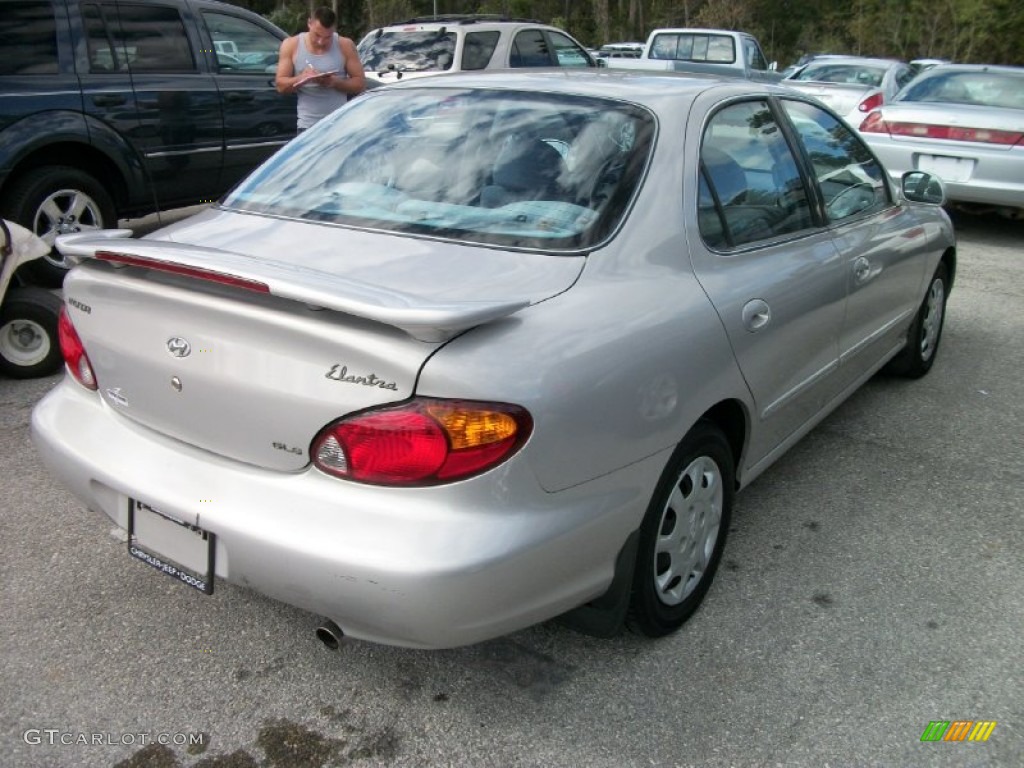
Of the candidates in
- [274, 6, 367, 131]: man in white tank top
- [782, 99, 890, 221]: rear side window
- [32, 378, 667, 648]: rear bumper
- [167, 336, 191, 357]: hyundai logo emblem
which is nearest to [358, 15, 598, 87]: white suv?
[274, 6, 367, 131]: man in white tank top

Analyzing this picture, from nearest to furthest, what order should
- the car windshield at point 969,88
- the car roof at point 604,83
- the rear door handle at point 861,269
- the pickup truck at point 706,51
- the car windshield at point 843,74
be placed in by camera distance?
1. the car roof at point 604,83
2. the rear door handle at point 861,269
3. the car windshield at point 969,88
4. the car windshield at point 843,74
5. the pickup truck at point 706,51

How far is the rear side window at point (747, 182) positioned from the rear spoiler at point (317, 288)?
37.5 inches

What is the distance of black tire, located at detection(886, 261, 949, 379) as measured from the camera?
15.6 ft

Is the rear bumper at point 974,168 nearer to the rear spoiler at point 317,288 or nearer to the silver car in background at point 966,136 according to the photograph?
the silver car in background at point 966,136

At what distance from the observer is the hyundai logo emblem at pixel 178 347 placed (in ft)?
7.33

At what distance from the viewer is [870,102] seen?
412 inches

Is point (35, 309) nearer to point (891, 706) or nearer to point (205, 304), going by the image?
point (205, 304)

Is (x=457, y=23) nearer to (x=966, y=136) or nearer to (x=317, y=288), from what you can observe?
(x=966, y=136)

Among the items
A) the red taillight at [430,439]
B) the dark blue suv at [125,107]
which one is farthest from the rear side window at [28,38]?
the red taillight at [430,439]

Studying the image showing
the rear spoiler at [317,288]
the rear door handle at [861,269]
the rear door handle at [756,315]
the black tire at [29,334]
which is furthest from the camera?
the black tire at [29,334]

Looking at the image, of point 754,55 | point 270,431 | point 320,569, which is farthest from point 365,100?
point 754,55

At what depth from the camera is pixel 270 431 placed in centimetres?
213

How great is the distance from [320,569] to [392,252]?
0.89m

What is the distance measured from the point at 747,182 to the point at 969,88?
7.33 metres
